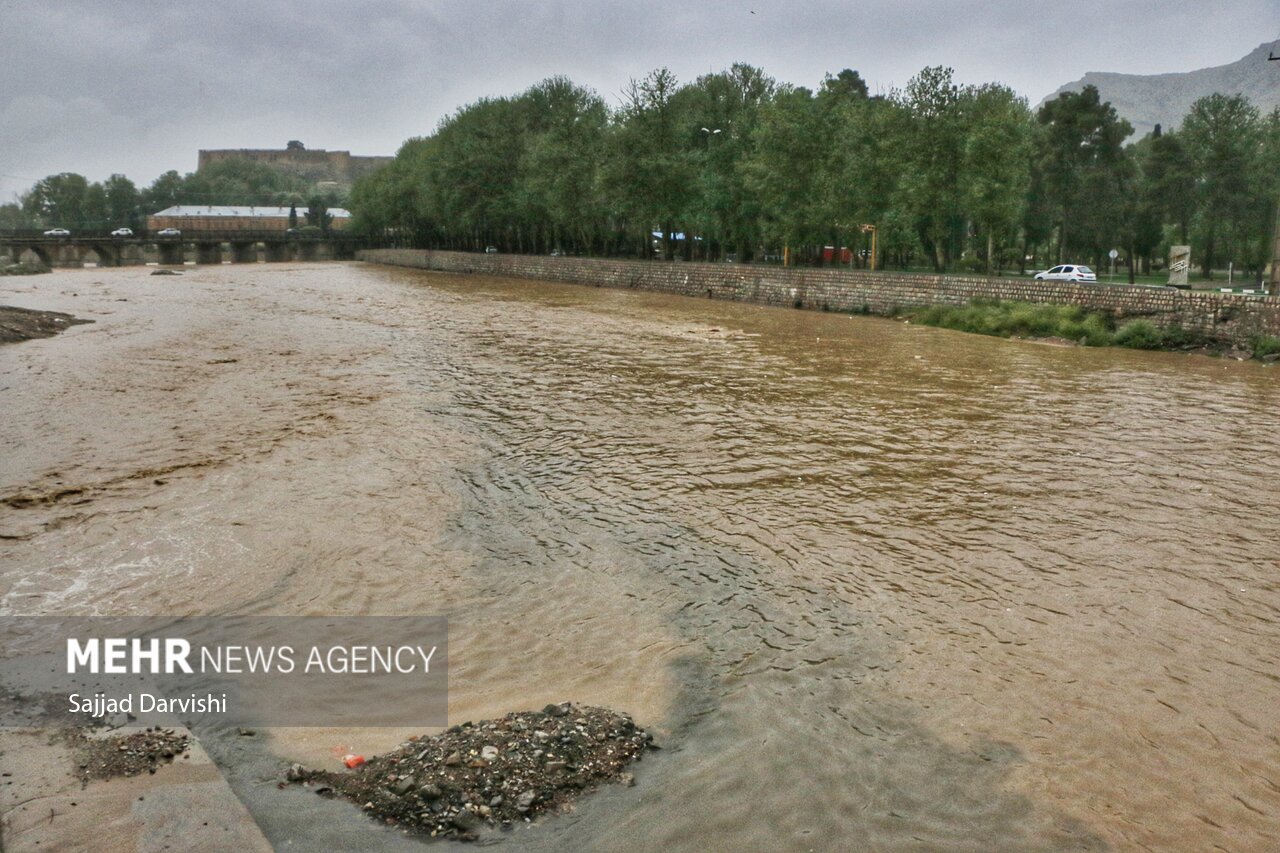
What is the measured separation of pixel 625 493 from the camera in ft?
38.0

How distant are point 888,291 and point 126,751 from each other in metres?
35.8

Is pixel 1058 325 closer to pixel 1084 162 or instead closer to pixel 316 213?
pixel 1084 162

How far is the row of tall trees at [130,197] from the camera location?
13912cm

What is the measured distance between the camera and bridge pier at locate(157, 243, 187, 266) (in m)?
97.0

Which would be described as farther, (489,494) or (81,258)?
(81,258)

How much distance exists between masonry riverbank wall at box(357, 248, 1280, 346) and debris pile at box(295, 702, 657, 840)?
26192mm

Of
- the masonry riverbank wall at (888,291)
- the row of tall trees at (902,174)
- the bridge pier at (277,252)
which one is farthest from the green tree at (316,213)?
the masonry riverbank wall at (888,291)

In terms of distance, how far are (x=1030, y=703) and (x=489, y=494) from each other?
692cm

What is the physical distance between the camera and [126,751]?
16.8 ft

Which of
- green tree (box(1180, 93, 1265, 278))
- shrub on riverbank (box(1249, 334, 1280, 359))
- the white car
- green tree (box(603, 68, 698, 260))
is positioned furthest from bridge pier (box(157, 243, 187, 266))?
shrub on riverbank (box(1249, 334, 1280, 359))

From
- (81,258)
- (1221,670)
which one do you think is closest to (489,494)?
(1221,670)

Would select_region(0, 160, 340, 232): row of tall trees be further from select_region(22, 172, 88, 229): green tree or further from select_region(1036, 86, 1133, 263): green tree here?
select_region(1036, 86, 1133, 263): green tree

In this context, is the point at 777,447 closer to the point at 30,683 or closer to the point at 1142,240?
the point at 30,683

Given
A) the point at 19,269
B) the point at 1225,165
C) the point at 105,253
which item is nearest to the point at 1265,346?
the point at 1225,165
